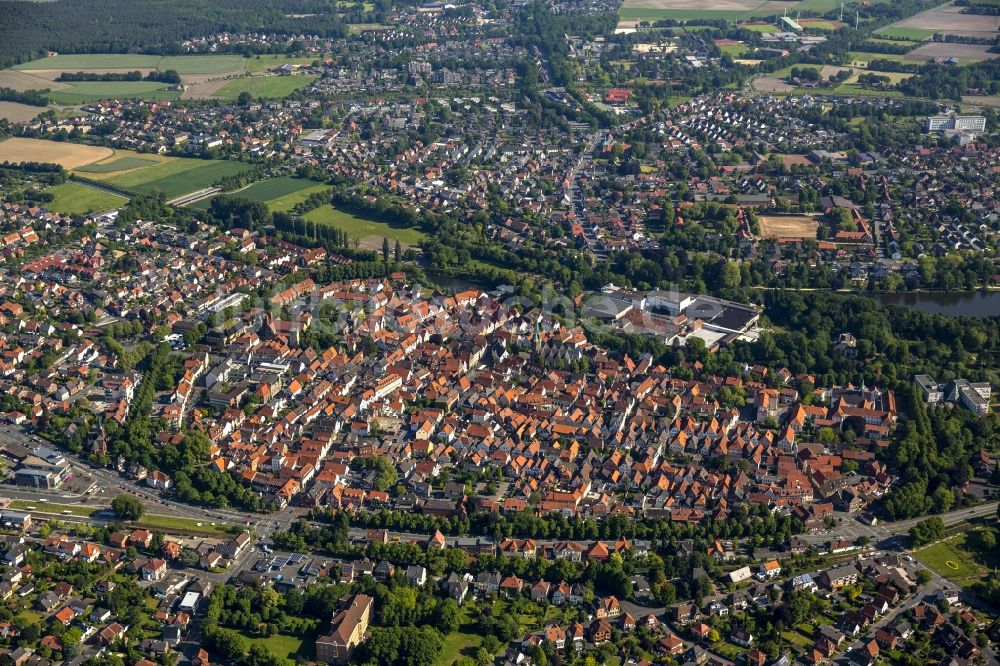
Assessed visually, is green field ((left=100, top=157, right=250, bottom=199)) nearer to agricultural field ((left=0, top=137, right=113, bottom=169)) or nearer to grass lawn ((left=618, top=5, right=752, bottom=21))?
agricultural field ((left=0, top=137, right=113, bottom=169))

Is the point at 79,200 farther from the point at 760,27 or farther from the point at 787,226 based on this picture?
the point at 760,27

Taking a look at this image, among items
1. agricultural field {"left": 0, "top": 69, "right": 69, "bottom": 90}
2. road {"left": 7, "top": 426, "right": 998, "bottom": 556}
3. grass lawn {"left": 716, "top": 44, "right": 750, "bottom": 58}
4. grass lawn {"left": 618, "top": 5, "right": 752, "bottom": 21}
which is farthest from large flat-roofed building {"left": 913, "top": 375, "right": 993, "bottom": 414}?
grass lawn {"left": 618, "top": 5, "right": 752, "bottom": 21}

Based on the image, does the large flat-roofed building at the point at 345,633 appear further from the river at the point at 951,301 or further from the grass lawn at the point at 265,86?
the grass lawn at the point at 265,86

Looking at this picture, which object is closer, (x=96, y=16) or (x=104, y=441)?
(x=104, y=441)

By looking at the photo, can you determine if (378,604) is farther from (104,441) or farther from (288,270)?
(288,270)

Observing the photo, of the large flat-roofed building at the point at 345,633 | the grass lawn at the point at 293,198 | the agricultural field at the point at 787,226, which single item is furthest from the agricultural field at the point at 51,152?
the large flat-roofed building at the point at 345,633

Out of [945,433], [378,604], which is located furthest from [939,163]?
[378,604]

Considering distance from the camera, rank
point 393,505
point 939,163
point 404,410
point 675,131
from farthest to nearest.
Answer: point 675,131, point 939,163, point 404,410, point 393,505
